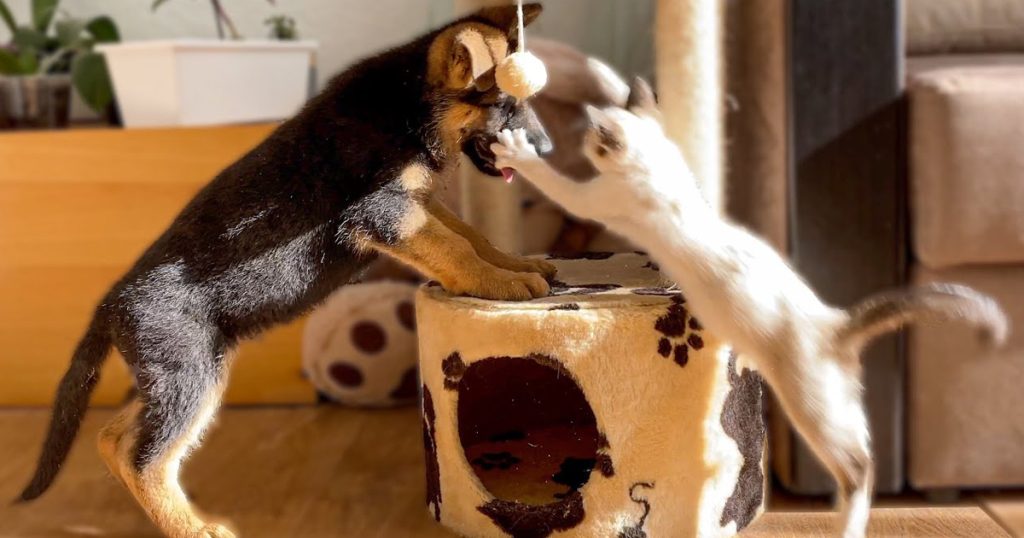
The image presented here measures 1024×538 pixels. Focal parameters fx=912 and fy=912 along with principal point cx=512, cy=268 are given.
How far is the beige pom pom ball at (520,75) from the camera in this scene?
880 millimetres

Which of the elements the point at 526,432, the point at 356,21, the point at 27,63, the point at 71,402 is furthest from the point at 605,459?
the point at 27,63

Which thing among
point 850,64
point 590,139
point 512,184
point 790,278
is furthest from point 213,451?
point 850,64

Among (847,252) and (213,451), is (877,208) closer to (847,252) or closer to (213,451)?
(847,252)

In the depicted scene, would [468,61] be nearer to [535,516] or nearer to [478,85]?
[478,85]

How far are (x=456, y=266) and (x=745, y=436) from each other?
1.18 feet

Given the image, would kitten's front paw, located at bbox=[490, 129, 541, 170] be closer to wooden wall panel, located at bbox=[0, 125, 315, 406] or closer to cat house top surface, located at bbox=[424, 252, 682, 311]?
cat house top surface, located at bbox=[424, 252, 682, 311]

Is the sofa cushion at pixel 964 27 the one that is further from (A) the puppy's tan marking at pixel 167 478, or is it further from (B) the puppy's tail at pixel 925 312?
(A) the puppy's tan marking at pixel 167 478

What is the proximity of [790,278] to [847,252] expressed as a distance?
28 cm

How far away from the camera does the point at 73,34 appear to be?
1.68 m

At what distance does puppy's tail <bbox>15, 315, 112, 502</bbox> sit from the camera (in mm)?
986

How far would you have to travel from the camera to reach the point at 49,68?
1688 millimetres

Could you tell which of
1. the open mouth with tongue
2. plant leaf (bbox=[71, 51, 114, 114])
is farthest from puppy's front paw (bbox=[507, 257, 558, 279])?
plant leaf (bbox=[71, 51, 114, 114])

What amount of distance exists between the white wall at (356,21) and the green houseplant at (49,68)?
8 cm

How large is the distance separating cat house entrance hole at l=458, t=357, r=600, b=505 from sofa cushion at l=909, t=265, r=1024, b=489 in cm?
38
